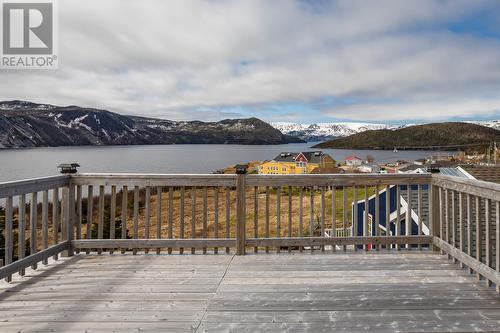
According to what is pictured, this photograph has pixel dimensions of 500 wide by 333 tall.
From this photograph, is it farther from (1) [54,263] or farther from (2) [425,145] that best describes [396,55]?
(2) [425,145]

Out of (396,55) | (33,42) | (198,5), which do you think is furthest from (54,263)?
(33,42)

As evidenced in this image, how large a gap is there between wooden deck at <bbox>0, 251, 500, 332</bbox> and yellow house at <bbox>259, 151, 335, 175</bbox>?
49.2 m

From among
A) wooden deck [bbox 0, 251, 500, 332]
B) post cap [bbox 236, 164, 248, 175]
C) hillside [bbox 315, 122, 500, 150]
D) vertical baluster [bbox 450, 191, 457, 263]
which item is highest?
hillside [bbox 315, 122, 500, 150]

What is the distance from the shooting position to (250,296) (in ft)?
10.8

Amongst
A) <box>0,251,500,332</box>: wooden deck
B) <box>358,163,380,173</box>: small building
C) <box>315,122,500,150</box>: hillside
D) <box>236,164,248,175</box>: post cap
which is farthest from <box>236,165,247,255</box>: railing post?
<box>315,122,500,150</box>: hillside

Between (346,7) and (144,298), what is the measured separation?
32.0 ft

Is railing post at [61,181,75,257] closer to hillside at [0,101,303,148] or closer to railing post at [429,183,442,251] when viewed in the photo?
railing post at [429,183,442,251]

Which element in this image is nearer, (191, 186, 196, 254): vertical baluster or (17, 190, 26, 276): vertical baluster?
(17, 190, 26, 276): vertical baluster

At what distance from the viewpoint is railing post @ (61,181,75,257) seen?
15.8ft

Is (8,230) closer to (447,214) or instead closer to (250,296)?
(250,296)

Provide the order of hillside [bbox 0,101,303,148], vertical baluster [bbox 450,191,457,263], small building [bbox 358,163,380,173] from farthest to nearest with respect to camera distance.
Result: hillside [bbox 0,101,303,148], small building [bbox 358,163,380,173], vertical baluster [bbox 450,191,457,263]

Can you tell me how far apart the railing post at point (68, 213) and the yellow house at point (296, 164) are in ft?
160

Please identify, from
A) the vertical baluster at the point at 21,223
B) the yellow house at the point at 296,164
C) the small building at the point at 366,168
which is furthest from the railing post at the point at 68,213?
the small building at the point at 366,168

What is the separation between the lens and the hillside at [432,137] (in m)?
139
